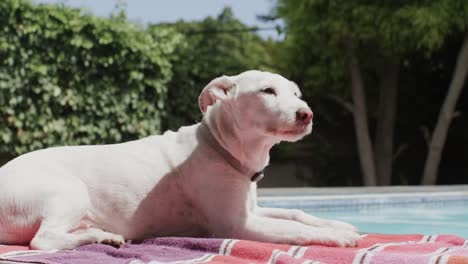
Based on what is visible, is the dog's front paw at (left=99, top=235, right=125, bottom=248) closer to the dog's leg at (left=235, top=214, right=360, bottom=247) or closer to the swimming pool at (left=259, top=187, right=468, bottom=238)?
the dog's leg at (left=235, top=214, right=360, bottom=247)

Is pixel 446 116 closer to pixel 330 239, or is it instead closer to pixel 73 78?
pixel 73 78

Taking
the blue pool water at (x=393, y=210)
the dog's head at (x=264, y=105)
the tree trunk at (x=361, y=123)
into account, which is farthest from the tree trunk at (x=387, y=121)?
the dog's head at (x=264, y=105)

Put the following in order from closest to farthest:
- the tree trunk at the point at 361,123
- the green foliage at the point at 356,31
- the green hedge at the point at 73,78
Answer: the green hedge at the point at 73,78, the green foliage at the point at 356,31, the tree trunk at the point at 361,123

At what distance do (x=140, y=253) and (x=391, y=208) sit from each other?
559cm

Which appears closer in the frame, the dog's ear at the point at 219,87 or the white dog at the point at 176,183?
the white dog at the point at 176,183

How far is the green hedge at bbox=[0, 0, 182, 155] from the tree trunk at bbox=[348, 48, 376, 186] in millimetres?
3919

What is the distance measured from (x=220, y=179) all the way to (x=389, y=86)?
968 cm

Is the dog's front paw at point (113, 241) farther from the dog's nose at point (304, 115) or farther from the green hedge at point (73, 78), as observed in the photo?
the green hedge at point (73, 78)

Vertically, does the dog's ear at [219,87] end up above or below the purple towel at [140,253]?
above

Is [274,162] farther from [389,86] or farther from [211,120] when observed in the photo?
[211,120]

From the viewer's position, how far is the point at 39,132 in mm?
8328


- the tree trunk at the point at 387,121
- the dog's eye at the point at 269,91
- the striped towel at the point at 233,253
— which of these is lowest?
the tree trunk at the point at 387,121

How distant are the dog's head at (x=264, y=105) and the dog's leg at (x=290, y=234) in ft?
1.25

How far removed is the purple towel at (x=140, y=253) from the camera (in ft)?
8.56
